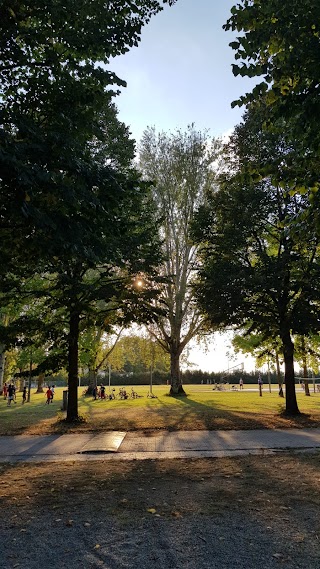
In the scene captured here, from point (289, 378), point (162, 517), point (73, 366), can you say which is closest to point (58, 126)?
point (162, 517)

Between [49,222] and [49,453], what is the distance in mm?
6344

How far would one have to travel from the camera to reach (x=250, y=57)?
6199 mm

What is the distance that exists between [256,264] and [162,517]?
506 inches

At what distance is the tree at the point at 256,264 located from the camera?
16047 millimetres

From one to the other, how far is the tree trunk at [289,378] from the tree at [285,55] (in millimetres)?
12403

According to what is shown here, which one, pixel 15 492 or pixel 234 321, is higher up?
pixel 234 321

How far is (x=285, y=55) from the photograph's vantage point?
5609 mm

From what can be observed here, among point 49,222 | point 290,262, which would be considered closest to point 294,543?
point 49,222

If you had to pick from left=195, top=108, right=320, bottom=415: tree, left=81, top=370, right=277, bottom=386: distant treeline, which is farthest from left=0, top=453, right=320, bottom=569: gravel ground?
left=81, top=370, right=277, bottom=386: distant treeline

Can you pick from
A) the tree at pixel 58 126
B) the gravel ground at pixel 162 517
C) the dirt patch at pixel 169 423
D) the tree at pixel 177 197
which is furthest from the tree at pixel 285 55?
the tree at pixel 177 197

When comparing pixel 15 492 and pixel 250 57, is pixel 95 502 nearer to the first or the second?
pixel 15 492

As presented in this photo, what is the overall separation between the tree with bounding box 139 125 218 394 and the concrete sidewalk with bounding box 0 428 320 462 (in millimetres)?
17324

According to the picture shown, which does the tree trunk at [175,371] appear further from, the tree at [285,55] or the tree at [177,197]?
the tree at [285,55]

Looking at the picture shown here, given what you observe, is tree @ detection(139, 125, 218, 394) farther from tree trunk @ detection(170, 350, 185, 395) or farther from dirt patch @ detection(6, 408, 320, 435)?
dirt patch @ detection(6, 408, 320, 435)
